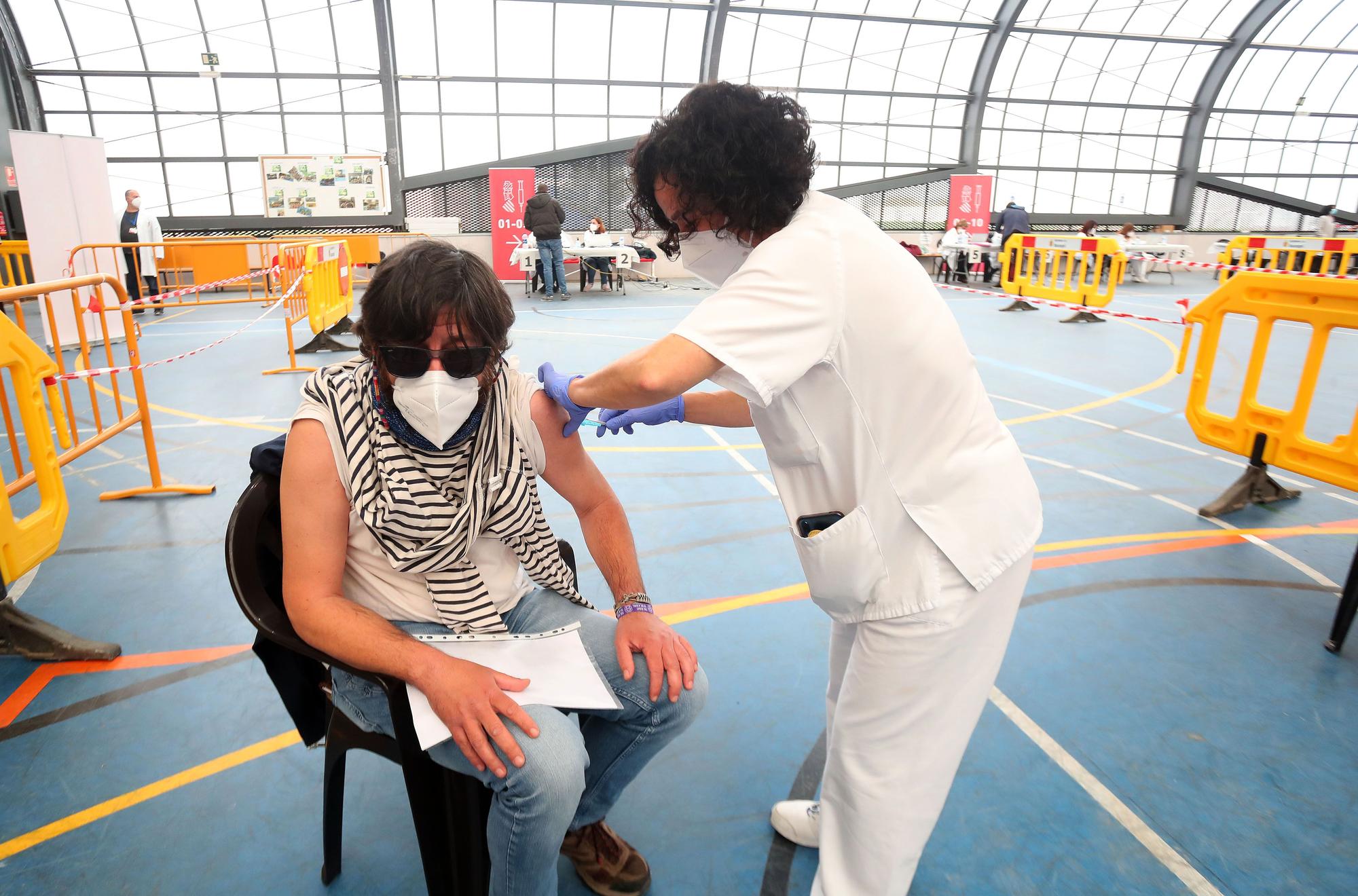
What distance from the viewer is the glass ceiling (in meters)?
16.7

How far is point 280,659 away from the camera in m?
1.58

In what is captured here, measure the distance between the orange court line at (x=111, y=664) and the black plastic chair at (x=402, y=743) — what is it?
56.3 inches

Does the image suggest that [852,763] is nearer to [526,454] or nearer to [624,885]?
[624,885]

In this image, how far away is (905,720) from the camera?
4.68 ft

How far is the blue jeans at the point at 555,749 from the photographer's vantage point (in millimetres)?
1312

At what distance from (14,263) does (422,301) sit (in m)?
14.8

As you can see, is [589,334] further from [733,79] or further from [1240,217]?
[1240,217]

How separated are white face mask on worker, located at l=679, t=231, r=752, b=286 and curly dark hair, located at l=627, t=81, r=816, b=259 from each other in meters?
0.05

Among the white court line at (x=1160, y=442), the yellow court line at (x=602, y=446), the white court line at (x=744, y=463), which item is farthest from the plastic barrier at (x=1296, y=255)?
the yellow court line at (x=602, y=446)

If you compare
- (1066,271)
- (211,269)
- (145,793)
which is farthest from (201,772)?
(211,269)

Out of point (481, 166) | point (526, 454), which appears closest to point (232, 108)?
point (481, 166)

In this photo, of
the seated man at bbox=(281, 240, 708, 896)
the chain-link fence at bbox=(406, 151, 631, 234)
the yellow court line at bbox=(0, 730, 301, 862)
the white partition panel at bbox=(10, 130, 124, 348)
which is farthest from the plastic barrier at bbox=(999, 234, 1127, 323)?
the white partition panel at bbox=(10, 130, 124, 348)

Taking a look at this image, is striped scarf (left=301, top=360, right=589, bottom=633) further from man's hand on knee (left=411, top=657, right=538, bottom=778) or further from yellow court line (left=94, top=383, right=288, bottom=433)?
yellow court line (left=94, top=383, right=288, bottom=433)

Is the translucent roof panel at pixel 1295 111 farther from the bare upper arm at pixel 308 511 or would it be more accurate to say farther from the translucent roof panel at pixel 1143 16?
the bare upper arm at pixel 308 511
